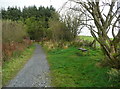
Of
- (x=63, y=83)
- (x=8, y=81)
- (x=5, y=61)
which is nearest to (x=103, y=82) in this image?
(x=63, y=83)

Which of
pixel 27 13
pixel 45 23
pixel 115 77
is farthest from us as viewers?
pixel 27 13

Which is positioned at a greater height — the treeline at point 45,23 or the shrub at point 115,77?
the treeline at point 45,23

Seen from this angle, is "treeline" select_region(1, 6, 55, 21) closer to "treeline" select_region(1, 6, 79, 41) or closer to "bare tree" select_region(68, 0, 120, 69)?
"treeline" select_region(1, 6, 79, 41)

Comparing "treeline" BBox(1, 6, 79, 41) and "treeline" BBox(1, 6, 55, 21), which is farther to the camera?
"treeline" BBox(1, 6, 55, 21)

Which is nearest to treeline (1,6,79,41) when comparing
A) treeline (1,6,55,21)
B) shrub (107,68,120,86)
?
treeline (1,6,55,21)

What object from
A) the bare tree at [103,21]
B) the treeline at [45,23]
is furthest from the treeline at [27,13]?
the bare tree at [103,21]

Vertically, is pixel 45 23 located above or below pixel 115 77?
above

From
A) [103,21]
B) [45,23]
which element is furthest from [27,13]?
[103,21]

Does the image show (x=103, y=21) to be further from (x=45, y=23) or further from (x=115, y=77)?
(x=45, y=23)

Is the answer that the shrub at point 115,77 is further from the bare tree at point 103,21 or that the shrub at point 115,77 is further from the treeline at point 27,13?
the treeline at point 27,13

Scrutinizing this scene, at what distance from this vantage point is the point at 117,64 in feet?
23.4

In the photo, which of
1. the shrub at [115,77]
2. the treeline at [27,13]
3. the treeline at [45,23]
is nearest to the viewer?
the shrub at [115,77]

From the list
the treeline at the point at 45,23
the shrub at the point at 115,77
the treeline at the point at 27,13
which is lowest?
the shrub at the point at 115,77

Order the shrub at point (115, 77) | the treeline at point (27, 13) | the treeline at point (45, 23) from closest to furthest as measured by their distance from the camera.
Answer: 1. the shrub at point (115, 77)
2. the treeline at point (45, 23)
3. the treeline at point (27, 13)
